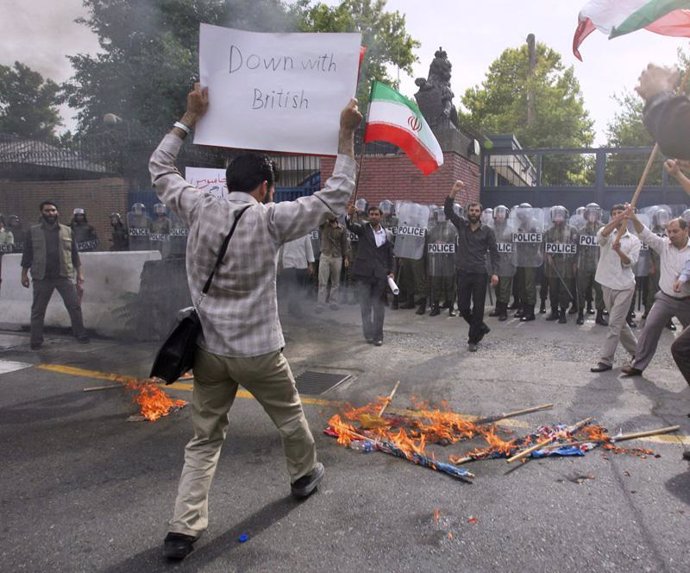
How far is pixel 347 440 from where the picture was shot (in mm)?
3830

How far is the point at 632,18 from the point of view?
324cm

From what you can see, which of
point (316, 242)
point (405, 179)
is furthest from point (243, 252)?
point (405, 179)

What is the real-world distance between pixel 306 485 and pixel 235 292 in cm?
116

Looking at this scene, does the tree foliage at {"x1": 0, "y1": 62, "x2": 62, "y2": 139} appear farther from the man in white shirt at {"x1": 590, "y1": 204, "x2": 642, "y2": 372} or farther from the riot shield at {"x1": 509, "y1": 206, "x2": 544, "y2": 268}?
the man in white shirt at {"x1": 590, "y1": 204, "x2": 642, "y2": 372}

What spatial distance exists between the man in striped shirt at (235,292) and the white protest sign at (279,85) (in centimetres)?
52

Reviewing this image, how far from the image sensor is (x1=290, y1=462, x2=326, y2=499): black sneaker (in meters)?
3.02

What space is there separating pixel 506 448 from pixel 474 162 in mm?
10312

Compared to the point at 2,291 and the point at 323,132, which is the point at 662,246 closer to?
the point at 323,132

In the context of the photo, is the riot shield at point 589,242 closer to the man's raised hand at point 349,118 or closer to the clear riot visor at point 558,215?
the clear riot visor at point 558,215

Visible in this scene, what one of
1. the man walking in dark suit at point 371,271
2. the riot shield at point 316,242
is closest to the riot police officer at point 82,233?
the riot shield at point 316,242

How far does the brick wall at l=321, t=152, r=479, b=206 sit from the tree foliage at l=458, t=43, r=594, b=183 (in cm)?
1740

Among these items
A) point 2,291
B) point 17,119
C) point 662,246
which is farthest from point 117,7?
point 17,119

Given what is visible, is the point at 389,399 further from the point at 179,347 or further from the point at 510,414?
the point at 179,347

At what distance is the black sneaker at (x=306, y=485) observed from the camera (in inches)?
119
